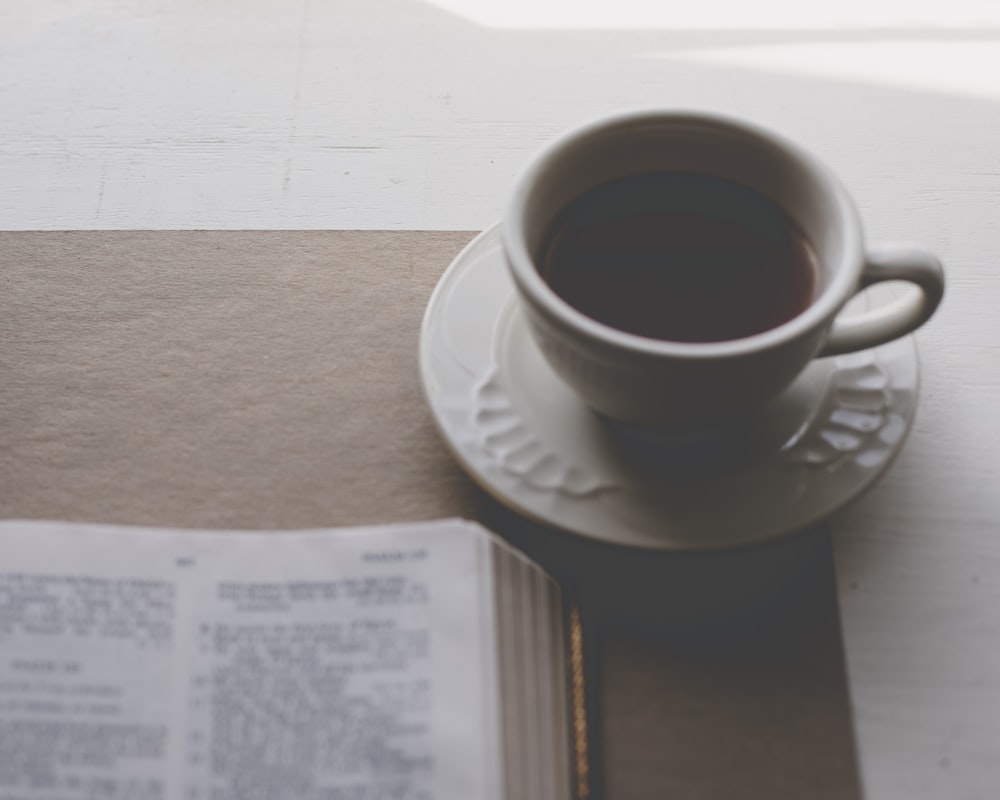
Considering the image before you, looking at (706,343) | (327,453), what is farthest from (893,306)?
(327,453)

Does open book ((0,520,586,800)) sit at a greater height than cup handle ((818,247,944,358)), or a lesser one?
lesser

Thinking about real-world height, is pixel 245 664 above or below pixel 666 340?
below

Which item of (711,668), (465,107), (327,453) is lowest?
(711,668)

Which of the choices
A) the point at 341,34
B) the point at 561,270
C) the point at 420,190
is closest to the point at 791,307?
the point at 561,270

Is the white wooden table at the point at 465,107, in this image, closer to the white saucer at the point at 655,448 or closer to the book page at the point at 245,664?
the white saucer at the point at 655,448

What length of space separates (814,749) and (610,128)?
28cm

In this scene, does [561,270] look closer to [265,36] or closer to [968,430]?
[968,430]

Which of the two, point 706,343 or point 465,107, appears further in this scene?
point 465,107

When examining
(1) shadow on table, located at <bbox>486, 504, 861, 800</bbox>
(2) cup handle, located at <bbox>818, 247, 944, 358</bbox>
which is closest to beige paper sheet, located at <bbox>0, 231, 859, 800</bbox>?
(1) shadow on table, located at <bbox>486, 504, 861, 800</bbox>

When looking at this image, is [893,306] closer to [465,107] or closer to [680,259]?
[680,259]

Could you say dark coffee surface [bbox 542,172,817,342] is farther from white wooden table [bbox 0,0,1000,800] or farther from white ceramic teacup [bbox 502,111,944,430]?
white wooden table [bbox 0,0,1000,800]

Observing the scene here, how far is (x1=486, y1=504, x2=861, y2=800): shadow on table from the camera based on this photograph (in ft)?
1.42

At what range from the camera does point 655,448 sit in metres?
0.46

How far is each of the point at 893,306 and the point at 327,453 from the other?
0.87 ft
